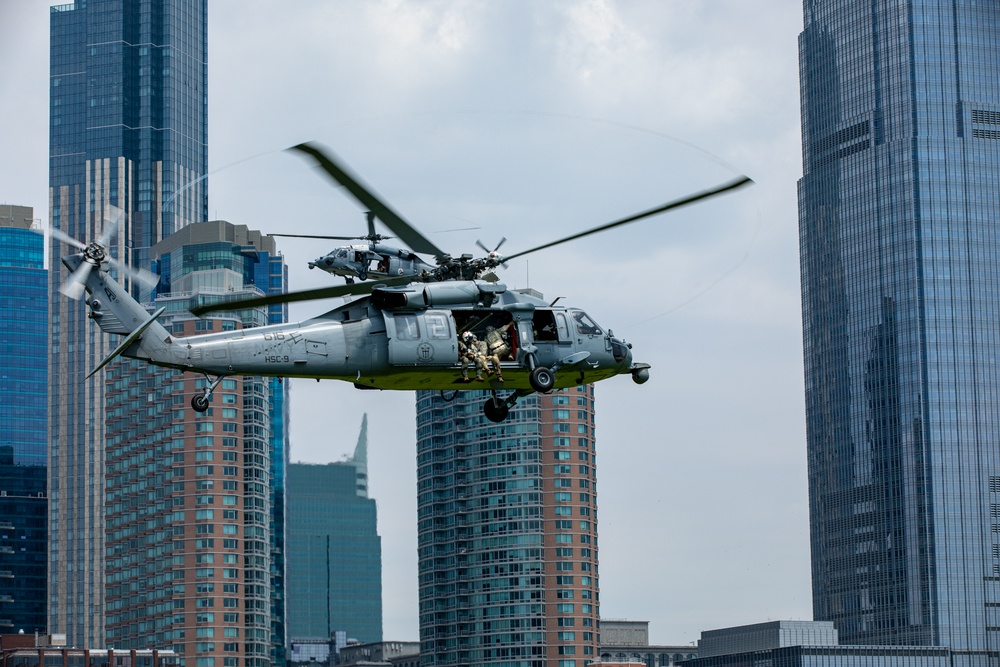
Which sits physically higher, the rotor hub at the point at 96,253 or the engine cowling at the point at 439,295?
the rotor hub at the point at 96,253

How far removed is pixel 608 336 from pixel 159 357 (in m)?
19.6

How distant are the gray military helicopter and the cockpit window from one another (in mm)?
43

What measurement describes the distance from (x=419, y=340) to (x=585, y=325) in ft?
28.1

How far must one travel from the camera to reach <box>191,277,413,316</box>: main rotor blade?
228 ft

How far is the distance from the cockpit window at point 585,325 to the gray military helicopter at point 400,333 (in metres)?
0.04

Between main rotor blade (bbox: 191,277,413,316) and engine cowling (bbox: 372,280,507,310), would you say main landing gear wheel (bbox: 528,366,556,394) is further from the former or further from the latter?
main rotor blade (bbox: 191,277,413,316)

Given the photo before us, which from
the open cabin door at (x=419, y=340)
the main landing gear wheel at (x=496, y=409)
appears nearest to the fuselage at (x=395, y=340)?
the open cabin door at (x=419, y=340)

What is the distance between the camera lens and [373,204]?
75.1 m

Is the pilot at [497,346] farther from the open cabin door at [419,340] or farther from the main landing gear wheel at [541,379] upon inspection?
the open cabin door at [419,340]

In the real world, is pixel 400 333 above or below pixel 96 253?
below

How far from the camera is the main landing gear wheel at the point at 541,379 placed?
79562 mm

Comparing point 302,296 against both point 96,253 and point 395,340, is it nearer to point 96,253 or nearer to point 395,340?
point 395,340

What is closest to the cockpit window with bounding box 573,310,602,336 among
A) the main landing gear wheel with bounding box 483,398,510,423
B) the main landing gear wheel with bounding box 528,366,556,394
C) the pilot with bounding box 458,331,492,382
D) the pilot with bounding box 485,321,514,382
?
the main landing gear wheel with bounding box 528,366,556,394

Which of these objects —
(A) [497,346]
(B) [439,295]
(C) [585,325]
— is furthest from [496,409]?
(B) [439,295]
